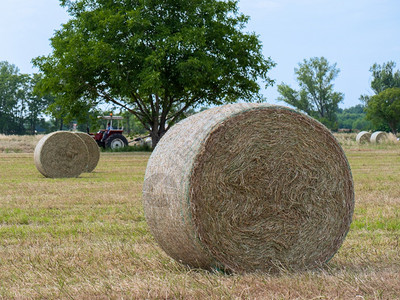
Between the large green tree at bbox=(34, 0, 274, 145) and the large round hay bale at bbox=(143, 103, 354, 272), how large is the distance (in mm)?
21759

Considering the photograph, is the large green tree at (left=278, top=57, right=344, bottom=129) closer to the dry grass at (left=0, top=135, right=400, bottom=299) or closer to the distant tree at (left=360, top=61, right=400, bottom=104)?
the distant tree at (left=360, top=61, right=400, bottom=104)

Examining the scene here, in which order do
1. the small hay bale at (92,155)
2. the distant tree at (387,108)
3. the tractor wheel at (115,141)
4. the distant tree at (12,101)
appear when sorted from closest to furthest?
the small hay bale at (92,155) < the tractor wheel at (115,141) < the distant tree at (387,108) < the distant tree at (12,101)

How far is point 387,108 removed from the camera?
66.1 metres

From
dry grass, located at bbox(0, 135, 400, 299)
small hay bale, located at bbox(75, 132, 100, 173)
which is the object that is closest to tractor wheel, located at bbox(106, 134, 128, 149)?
small hay bale, located at bbox(75, 132, 100, 173)

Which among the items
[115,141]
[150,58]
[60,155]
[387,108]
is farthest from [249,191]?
[387,108]

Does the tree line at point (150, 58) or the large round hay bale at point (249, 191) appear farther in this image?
the tree line at point (150, 58)

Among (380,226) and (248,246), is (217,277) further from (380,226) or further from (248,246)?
(380,226)

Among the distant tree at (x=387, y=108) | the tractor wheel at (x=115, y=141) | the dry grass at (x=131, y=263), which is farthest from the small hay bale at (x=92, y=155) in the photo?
the distant tree at (x=387, y=108)

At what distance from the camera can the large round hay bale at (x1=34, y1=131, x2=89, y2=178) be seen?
50.0ft

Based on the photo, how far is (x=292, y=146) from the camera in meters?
5.13

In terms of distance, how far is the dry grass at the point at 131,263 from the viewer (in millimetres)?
4117

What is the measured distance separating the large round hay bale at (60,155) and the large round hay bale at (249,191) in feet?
34.7

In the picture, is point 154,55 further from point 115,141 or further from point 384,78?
point 384,78

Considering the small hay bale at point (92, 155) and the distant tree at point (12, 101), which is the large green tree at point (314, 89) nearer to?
the distant tree at point (12, 101)
